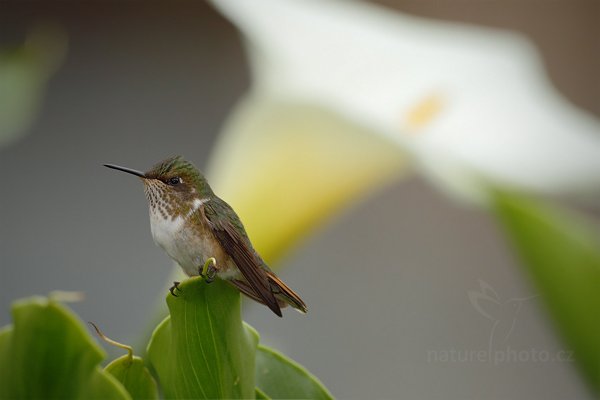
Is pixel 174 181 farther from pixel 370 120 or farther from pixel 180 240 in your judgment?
pixel 370 120

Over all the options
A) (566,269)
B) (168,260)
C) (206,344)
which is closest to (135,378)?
(206,344)

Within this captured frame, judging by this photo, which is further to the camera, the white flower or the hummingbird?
the white flower

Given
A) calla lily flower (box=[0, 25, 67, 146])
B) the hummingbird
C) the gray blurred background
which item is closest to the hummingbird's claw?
the hummingbird

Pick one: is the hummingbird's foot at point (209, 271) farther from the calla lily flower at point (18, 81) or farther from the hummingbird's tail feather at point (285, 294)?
the calla lily flower at point (18, 81)

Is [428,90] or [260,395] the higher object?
[428,90]

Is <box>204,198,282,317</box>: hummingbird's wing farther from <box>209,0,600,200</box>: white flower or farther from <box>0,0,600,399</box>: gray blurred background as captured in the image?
<box>0,0,600,399</box>: gray blurred background

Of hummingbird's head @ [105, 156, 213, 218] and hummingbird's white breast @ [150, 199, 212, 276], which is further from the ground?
hummingbird's head @ [105, 156, 213, 218]

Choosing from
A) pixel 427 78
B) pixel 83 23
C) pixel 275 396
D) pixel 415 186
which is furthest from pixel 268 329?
pixel 275 396

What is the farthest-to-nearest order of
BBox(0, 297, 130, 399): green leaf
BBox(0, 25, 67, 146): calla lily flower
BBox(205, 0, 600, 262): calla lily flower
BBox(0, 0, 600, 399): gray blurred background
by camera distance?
BBox(0, 0, 600, 399): gray blurred background
BBox(0, 25, 67, 146): calla lily flower
BBox(205, 0, 600, 262): calla lily flower
BBox(0, 297, 130, 399): green leaf

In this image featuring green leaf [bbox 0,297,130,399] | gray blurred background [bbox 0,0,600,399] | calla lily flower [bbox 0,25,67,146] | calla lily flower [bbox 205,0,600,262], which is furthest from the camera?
gray blurred background [bbox 0,0,600,399]
